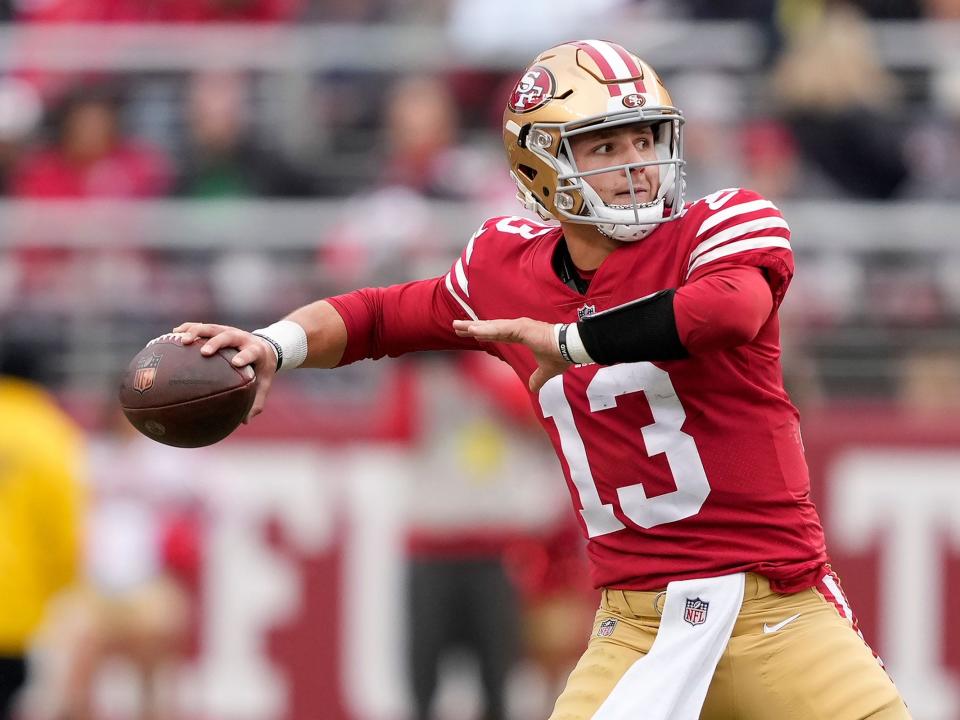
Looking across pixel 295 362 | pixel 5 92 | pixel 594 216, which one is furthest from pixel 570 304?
pixel 5 92

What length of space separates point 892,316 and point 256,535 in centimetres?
310

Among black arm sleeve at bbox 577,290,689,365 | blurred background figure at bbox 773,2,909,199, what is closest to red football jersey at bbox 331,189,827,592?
black arm sleeve at bbox 577,290,689,365

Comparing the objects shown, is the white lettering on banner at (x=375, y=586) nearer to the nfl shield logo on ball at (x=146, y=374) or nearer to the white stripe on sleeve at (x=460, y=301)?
the white stripe on sleeve at (x=460, y=301)

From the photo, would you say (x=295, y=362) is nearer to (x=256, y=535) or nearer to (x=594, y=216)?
(x=594, y=216)

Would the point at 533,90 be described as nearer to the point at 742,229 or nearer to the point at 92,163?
the point at 742,229

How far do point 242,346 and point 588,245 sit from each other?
81 centimetres

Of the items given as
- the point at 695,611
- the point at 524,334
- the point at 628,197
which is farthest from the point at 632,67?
the point at 695,611

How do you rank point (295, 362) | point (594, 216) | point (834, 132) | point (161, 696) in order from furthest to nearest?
point (834, 132) < point (161, 696) < point (295, 362) < point (594, 216)

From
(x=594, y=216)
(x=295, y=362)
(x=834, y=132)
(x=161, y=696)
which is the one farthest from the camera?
(x=834, y=132)

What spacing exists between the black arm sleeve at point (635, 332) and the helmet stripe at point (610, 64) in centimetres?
59

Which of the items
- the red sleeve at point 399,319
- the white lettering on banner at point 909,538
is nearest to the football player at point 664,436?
the red sleeve at point 399,319

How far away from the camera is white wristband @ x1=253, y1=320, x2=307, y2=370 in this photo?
152 inches

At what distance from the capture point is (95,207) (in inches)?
315

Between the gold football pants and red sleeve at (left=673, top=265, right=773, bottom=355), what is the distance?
61 centimetres
